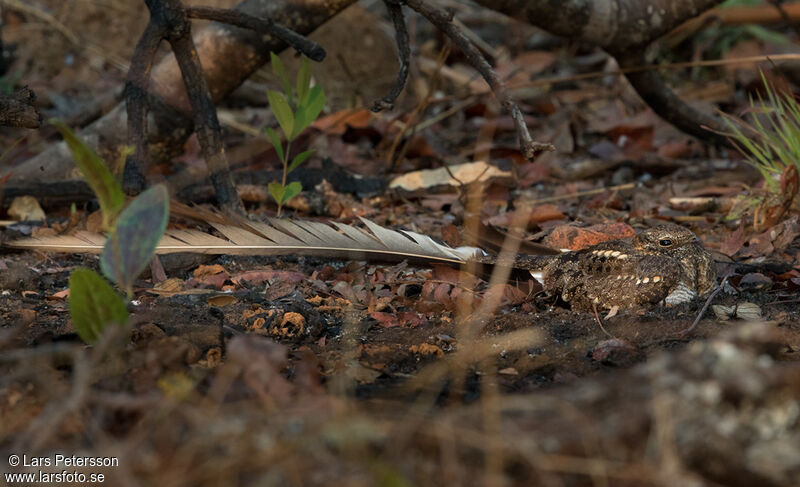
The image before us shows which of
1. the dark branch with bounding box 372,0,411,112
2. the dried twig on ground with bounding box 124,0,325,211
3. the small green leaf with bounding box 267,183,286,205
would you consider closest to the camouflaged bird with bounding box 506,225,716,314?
the dark branch with bounding box 372,0,411,112

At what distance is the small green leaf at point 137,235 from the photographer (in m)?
1.74

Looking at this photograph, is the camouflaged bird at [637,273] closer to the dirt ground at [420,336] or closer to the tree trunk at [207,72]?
the dirt ground at [420,336]

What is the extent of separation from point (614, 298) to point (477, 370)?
2.10ft

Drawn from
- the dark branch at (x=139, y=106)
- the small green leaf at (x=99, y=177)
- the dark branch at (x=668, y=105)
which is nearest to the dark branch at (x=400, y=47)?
the dark branch at (x=139, y=106)

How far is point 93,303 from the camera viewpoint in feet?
6.03

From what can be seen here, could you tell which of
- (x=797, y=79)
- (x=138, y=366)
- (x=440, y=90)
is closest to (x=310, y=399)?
(x=138, y=366)

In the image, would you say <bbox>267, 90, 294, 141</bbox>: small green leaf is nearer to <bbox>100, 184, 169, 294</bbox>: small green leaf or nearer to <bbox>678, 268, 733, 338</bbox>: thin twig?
<bbox>100, 184, 169, 294</bbox>: small green leaf

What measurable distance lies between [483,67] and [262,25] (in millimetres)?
859

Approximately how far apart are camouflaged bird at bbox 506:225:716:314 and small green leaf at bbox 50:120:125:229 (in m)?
1.45

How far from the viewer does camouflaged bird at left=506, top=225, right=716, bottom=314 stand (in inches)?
101

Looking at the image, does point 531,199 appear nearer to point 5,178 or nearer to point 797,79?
point 5,178

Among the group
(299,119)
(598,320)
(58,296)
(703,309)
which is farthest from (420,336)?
(58,296)

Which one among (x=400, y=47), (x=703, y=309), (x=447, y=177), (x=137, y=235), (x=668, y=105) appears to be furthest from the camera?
(x=668, y=105)

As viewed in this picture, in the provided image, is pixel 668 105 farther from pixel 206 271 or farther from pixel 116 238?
pixel 116 238
